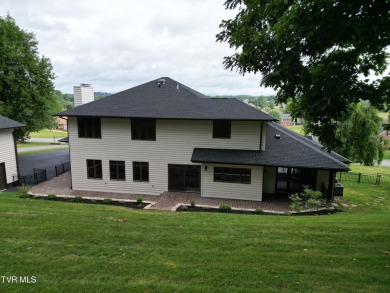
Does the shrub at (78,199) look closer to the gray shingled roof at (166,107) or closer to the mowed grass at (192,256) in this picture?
the gray shingled roof at (166,107)

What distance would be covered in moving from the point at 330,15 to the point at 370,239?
5634 millimetres

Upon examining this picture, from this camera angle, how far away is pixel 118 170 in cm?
1653

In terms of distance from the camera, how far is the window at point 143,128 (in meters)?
15.8

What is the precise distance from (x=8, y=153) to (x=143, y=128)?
35.1 feet

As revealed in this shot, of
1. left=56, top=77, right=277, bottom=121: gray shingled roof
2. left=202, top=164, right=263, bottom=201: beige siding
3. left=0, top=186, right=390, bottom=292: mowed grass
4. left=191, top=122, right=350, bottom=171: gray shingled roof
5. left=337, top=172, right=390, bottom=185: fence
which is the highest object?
left=56, top=77, right=277, bottom=121: gray shingled roof

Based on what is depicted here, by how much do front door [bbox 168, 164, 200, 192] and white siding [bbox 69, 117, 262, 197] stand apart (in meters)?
0.32

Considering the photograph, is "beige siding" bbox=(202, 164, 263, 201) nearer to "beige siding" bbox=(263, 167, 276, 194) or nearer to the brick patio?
the brick patio

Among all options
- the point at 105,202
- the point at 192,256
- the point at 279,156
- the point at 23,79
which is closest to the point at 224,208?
the point at 279,156

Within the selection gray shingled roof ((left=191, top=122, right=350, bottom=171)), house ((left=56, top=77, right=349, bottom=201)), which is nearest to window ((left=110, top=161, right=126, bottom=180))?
house ((left=56, top=77, right=349, bottom=201))

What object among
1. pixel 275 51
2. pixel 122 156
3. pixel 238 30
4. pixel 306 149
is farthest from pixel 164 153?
pixel 275 51

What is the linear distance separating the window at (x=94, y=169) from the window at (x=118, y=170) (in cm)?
84

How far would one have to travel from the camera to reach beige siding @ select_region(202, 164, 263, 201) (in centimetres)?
1448

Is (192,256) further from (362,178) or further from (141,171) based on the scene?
(362,178)

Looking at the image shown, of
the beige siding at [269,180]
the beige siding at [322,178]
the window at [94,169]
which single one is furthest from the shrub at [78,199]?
the beige siding at [322,178]
